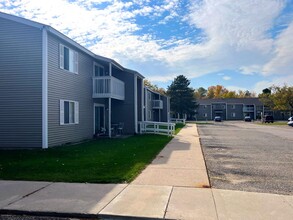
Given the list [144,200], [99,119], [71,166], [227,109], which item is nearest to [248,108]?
[227,109]

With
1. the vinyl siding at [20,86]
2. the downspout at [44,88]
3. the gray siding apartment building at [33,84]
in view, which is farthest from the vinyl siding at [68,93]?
the vinyl siding at [20,86]

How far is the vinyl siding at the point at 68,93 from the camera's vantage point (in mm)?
15727

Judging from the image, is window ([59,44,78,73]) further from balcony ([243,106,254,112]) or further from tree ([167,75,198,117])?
balcony ([243,106,254,112])

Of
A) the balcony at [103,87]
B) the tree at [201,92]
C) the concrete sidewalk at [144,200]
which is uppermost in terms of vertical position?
the tree at [201,92]

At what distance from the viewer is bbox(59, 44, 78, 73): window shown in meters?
17.1

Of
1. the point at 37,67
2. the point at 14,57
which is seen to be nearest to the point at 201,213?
the point at 37,67

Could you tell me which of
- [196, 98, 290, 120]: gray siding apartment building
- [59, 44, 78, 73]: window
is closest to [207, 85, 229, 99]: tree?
[196, 98, 290, 120]: gray siding apartment building

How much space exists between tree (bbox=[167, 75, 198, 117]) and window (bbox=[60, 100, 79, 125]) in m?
56.8

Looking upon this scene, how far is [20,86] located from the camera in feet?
50.5

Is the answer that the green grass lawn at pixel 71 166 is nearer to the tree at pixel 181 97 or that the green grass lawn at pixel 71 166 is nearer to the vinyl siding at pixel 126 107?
the vinyl siding at pixel 126 107

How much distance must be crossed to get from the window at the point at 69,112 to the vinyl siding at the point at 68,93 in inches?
9.8

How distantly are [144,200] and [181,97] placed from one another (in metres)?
69.6

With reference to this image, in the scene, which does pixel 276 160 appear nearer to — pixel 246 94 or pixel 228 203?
pixel 228 203

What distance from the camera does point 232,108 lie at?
10506 centimetres
